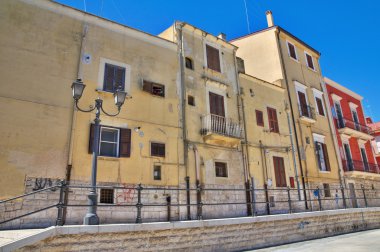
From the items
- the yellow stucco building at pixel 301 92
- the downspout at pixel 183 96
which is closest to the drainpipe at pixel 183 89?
the downspout at pixel 183 96

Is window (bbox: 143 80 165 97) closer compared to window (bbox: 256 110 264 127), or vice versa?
window (bbox: 143 80 165 97)

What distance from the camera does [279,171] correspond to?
17672 mm

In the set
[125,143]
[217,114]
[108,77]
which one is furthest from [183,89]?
[125,143]

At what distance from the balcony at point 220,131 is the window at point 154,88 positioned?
8.70ft

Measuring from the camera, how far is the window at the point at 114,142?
1209 cm

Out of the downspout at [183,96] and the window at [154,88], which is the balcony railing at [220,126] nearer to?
the downspout at [183,96]

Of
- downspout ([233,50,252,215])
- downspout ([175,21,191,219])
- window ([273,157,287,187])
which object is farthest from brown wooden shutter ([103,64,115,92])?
window ([273,157,287,187])

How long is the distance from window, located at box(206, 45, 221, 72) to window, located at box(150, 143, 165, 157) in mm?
6224

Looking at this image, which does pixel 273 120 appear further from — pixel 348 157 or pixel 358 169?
pixel 358 169

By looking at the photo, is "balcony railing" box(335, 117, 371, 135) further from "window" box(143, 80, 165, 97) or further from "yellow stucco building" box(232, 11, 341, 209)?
"window" box(143, 80, 165, 97)

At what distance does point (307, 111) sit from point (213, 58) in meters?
8.90

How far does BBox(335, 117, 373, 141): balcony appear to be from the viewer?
2429cm

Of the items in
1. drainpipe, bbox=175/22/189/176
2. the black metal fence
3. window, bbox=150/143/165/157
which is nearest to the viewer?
the black metal fence

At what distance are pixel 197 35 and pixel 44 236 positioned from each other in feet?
45.2
